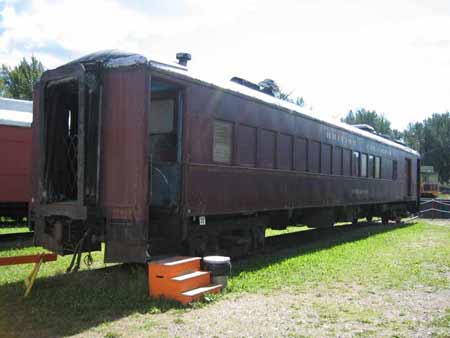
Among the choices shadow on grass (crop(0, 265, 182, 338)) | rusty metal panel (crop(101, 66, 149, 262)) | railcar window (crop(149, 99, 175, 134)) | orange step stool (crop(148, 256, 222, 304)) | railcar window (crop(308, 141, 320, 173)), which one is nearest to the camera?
shadow on grass (crop(0, 265, 182, 338))

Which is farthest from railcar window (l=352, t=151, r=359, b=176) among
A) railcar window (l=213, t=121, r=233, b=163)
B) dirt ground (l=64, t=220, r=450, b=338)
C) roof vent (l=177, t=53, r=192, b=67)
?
dirt ground (l=64, t=220, r=450, b=338)

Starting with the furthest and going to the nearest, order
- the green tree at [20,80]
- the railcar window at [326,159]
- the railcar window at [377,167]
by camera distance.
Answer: the green tree at [20,80] < the railcar window at [377,167] < the railcar window at [326,159]

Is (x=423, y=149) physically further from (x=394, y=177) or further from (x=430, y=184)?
(x=394, y=177)

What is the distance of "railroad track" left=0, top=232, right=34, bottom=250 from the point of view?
1123 cm

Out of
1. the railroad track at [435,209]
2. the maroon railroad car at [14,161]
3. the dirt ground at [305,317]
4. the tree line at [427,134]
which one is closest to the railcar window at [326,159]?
the dirt ground at [305,317]

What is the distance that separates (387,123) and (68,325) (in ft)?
266

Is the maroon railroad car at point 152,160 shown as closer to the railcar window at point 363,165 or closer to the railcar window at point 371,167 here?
the railcar window at point 363,165

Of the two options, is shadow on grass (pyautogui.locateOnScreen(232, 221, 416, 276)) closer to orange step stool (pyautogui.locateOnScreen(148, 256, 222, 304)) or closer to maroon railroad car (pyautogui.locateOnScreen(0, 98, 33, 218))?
orange step stool (pyautogui.locateOnScreen(148, 256, 222, 304))

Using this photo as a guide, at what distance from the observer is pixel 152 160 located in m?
8.12

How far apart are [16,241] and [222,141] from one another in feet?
20.7

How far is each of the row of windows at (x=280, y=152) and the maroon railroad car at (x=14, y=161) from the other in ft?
24.7

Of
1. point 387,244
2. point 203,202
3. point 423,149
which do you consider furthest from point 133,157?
point 423,149

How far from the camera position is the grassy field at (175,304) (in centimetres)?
549

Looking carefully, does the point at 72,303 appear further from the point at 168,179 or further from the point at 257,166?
the point at 257,166
